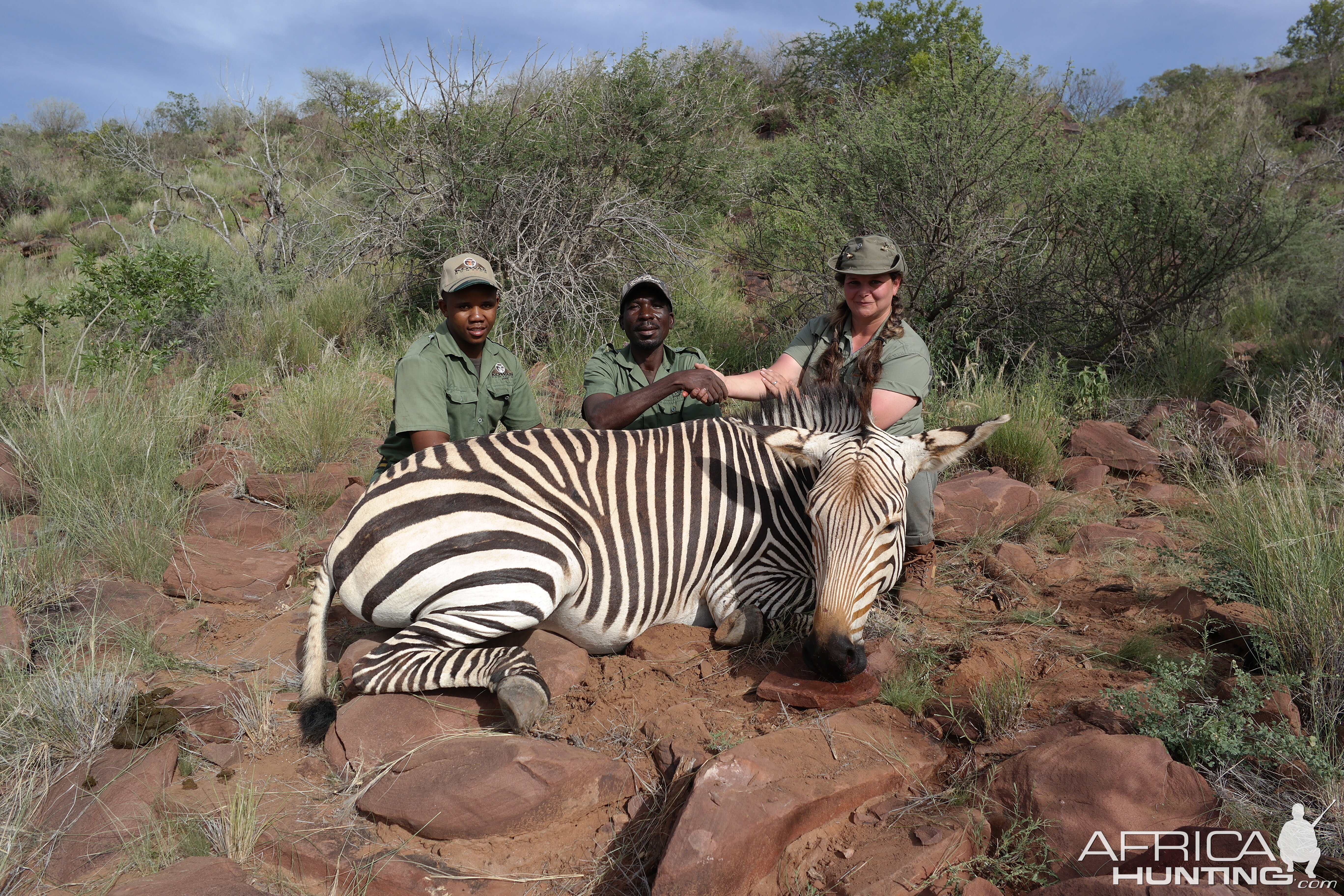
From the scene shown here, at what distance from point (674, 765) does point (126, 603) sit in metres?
3.41

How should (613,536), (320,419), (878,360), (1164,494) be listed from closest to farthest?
1. (613,536)
2. (878,360)
3. (1164,494)
4. (320,419)

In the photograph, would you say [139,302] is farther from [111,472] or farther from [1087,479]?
[1087,479]

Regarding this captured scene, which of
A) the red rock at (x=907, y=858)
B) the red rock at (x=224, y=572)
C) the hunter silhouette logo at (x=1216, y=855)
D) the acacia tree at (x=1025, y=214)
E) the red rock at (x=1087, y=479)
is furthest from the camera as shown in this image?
the acacia tree at (x=1025, y=214)

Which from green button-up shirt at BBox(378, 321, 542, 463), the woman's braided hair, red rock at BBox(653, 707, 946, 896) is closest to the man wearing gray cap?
green button-up shirt at BBox(378, 321, 542, 463)

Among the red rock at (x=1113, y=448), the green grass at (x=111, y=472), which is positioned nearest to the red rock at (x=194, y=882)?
the green grass at (x=111, y=472)

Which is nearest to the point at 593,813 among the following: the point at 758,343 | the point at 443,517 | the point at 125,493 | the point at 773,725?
the point at 773,725

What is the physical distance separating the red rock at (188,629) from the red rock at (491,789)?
195 cm

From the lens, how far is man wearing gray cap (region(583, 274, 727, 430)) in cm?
491

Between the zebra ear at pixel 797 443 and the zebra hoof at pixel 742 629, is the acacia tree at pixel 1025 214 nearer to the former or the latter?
the zebra ear at pixel 797 443

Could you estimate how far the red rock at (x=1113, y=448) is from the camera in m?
6.41

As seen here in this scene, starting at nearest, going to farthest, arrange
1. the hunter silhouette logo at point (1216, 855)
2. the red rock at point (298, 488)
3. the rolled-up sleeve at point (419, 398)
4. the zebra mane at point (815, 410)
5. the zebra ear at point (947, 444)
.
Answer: the hunter silhouette logo at point (1216, 855)
the zebra ear at point (947, 444)
the zebra mane at point (815, 410)
the rolled-up sleeve at point (419, 398)
the red rock at point (298, 488)

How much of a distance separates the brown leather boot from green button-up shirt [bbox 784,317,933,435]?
693 mm

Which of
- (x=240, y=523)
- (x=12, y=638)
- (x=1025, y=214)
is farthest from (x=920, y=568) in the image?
(x=1025, y=214)

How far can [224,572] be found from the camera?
486 cm
